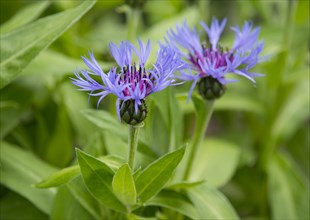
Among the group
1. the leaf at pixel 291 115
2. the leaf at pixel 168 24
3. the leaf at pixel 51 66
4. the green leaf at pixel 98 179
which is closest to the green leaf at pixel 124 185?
the green leaf at pixel 98 179

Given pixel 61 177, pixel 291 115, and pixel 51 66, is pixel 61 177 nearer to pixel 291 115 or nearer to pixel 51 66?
pixel 51 66

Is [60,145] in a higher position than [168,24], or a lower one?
lower

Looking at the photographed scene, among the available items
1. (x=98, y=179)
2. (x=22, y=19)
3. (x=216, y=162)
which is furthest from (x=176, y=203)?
(x=22, y=19)

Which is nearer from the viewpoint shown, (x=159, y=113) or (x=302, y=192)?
(x=159, y=113)

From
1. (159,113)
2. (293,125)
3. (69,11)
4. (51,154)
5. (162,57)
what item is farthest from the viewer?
(293,125)

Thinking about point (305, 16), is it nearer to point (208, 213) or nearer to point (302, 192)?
point (302, 192)

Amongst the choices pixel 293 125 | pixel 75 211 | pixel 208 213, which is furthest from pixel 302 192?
pixel 75 211

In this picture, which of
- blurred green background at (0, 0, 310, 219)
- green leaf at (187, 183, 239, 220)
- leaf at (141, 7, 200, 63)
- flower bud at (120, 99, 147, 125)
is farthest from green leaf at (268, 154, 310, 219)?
flower bud at (120, 99, 147, 125)
